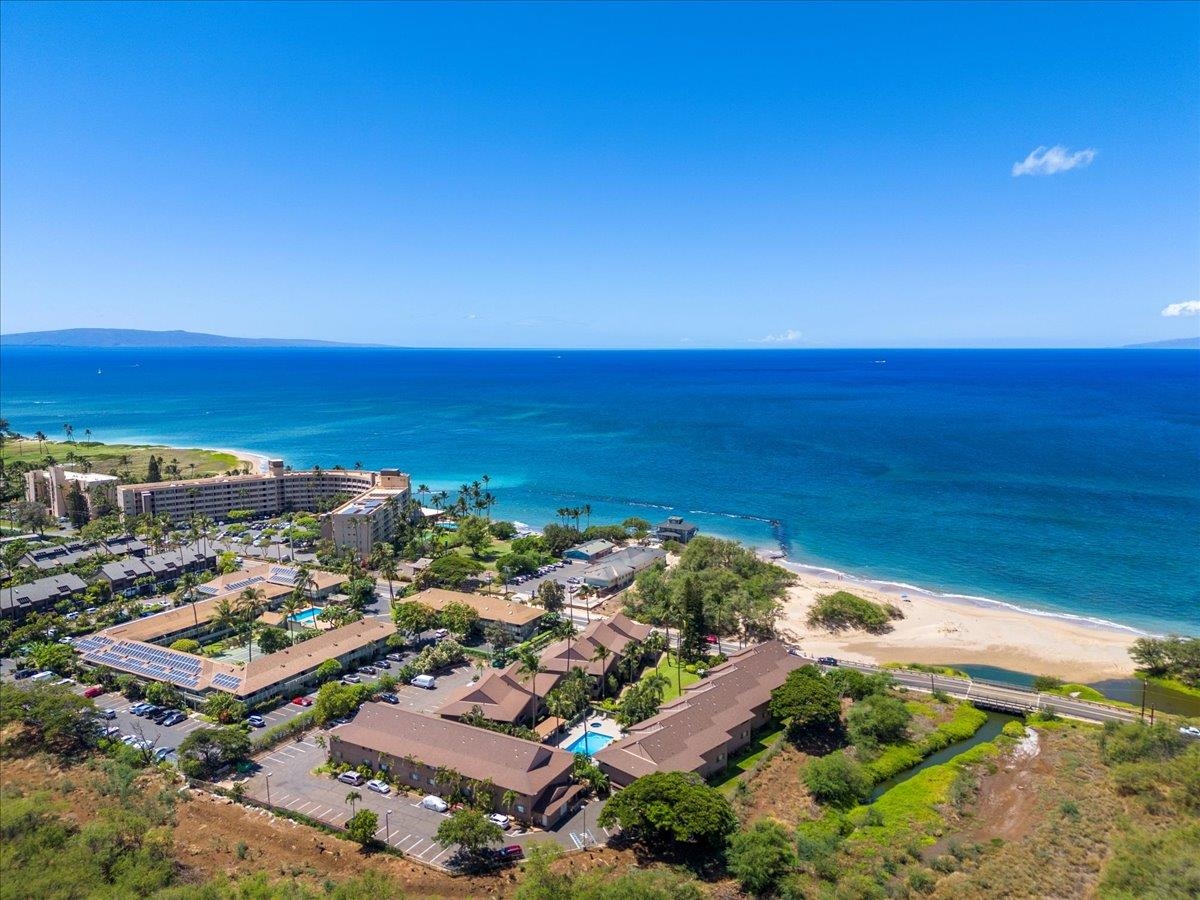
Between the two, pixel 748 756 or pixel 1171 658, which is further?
pixel 1171 658

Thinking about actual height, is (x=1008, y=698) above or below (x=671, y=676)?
above

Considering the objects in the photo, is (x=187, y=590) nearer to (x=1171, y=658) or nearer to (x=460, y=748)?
(x=460, y=748)

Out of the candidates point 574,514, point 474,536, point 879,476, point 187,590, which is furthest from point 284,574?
point 879,476

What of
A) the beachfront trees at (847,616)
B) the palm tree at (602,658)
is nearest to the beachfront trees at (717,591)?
the beachfront trees at (847,616)

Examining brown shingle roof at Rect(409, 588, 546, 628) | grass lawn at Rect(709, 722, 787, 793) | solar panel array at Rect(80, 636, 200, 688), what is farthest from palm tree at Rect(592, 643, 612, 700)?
solar panel array at Rect(80, 636, 200, 688)

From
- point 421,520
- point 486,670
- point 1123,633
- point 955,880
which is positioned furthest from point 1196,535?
point 421,520

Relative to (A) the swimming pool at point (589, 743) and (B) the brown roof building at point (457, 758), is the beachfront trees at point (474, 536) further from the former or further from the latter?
(B) the brown roof building at point (457, 758)
